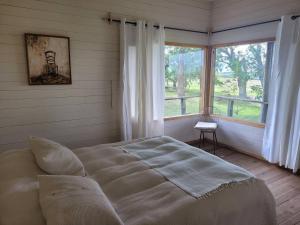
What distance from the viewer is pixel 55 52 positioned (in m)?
2.86

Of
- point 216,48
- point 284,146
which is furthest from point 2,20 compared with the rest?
point 284,146

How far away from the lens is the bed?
128 cm

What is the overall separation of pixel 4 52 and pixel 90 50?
3.37 feet

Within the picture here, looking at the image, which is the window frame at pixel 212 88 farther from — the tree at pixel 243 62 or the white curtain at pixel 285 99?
the white curtain at pixel 285 99

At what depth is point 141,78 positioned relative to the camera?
3.42 metres

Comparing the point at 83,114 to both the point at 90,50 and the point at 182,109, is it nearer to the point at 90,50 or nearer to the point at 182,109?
the point at 90,50

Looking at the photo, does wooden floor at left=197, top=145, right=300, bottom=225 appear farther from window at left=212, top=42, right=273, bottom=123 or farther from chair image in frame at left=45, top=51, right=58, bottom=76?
chair image in frame at left=45, top=51, right=58, bottom=76

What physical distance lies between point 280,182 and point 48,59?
340 centimetres

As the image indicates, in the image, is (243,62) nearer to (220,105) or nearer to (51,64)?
(220,105)

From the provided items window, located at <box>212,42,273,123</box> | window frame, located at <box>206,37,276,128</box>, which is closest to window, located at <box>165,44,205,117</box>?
window frame, located at <box>206,37,276,128</box>

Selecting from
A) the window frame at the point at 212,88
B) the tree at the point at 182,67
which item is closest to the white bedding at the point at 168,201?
the window frame at the point at 212,88

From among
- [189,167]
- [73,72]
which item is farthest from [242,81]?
[73,72]

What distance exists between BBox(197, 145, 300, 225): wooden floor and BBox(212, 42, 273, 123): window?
2.25ft

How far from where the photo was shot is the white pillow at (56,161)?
158cm
